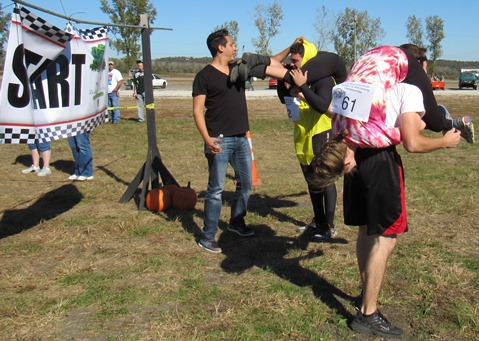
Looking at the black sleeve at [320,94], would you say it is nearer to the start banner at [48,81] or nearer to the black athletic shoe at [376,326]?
the black athletic shoe at [376,326]

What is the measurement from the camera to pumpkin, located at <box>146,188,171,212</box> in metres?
5.94

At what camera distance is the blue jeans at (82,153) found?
7.65 metres

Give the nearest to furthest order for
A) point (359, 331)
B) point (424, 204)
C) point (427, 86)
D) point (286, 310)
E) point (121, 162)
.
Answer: point (427, 86)
point (359, 331)
point (286, 310)
point (424, 204)
point (121, 162)

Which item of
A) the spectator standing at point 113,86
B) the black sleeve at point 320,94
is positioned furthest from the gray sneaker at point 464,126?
the spectator standing at point 113,86

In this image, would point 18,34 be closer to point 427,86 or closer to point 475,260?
point 427,86

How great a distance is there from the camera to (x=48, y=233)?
17.2 ft

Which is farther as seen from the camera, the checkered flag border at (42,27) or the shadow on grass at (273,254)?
the checkered flag border at (42,27)

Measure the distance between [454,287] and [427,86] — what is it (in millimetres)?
1760

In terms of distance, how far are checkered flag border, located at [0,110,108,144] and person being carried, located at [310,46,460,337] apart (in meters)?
2.60

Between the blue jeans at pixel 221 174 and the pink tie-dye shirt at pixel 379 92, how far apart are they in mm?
1781

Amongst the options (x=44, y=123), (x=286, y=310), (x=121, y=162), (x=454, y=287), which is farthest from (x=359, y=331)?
(x=121, y=162)

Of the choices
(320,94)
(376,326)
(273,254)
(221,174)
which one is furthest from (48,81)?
(376,326)

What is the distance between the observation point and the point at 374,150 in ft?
9.86

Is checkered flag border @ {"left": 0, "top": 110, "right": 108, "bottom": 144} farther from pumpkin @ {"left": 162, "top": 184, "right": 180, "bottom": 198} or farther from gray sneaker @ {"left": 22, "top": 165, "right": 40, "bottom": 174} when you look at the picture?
gray sneaker @ {"left": 22, "top": 165, "right": 40, "bottom": 174}
